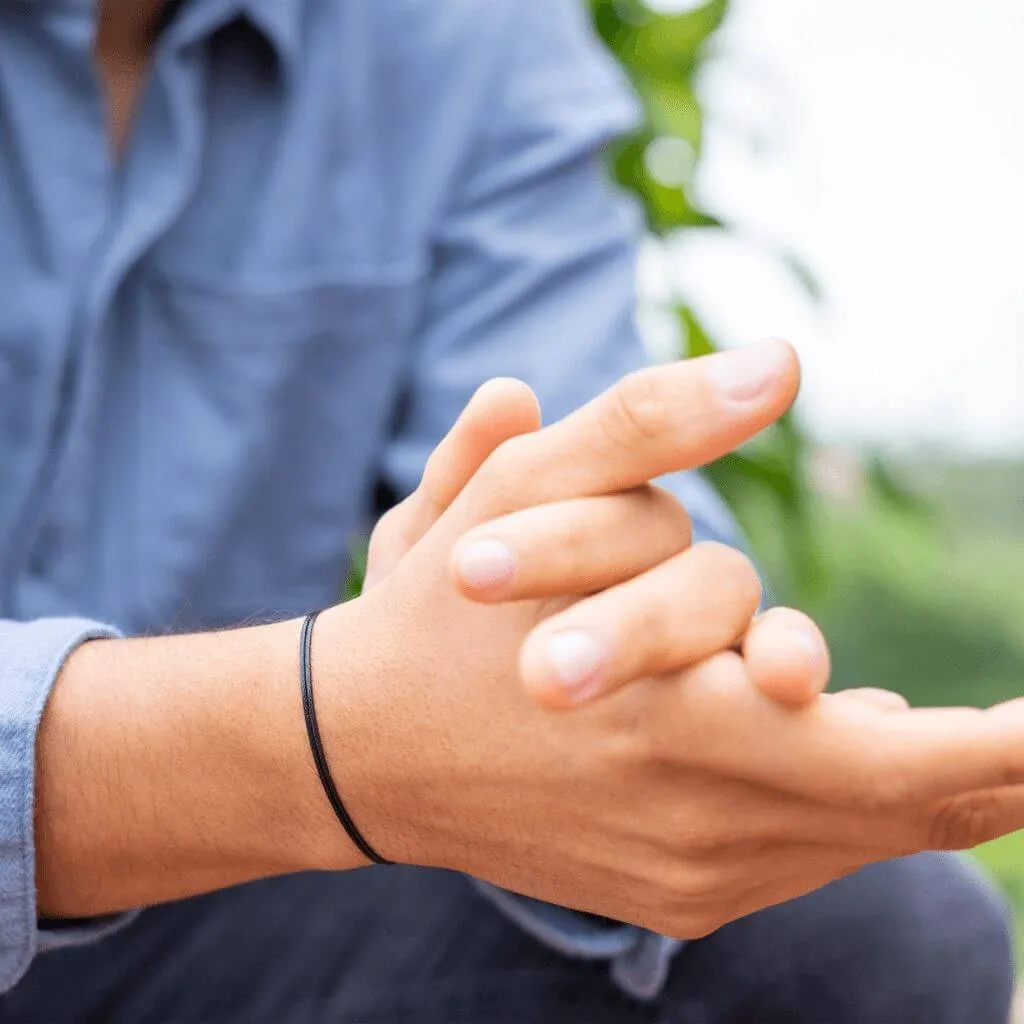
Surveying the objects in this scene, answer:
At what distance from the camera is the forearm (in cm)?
57

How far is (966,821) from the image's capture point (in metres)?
0.52

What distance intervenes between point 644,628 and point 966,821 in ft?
0.55

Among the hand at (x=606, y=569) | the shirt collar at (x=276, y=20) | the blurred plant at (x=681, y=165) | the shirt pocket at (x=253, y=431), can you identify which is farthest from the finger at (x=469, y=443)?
the blurred plant at (x=681, y=165)

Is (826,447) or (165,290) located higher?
(165,290)

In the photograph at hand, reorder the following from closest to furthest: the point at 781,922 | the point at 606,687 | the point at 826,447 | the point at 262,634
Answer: the point at 606,687, the point at 262,634, the point at 781,922, the point at 826,447

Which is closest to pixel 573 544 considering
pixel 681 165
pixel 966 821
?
pixel 966 821

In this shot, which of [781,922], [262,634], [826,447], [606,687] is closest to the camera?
[606,687]

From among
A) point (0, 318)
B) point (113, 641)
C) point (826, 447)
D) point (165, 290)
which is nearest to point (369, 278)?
point (165, 290)

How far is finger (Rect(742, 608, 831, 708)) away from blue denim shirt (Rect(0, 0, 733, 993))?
318 millimetres

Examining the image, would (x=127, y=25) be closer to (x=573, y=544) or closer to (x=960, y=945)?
(x=573, y=544)

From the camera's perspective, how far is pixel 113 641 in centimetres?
61

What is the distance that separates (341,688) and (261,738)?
5cm

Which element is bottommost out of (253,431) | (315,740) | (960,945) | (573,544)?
(960,945)

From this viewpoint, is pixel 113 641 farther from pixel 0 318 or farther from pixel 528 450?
pixel 0 318
